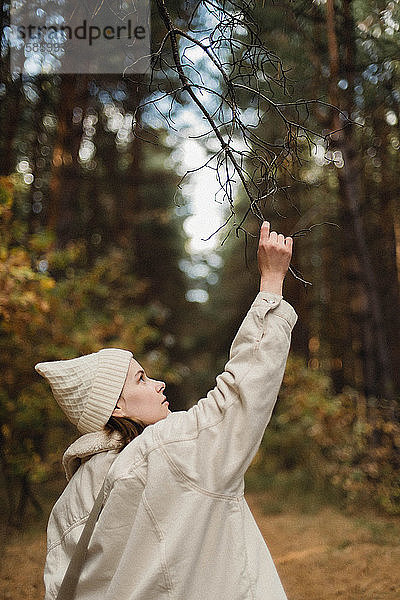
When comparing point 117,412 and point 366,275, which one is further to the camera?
point 366,275

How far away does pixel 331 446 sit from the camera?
802 cm

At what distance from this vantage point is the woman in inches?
69.0

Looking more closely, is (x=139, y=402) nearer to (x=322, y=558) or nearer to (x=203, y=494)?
(x=203, y=494)

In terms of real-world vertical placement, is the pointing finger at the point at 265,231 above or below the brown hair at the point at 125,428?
above

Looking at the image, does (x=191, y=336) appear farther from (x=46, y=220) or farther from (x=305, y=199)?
(x=46, y=220)

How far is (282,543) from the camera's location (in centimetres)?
562

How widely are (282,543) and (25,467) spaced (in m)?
2.39

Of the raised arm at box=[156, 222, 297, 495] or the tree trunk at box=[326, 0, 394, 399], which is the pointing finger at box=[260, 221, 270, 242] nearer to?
the raised arm at box=[156, 222, 297, 495]

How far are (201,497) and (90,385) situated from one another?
528mm

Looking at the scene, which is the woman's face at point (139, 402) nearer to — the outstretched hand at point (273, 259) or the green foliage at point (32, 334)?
the outstretched hand at point (273, 259)

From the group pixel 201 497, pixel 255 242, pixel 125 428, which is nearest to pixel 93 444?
pixel 125 428

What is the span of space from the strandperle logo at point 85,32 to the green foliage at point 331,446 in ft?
14.5

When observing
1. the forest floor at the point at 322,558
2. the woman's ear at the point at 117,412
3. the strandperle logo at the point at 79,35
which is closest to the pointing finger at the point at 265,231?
the woman's ear at the point at 117,412

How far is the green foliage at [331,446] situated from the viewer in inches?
245
